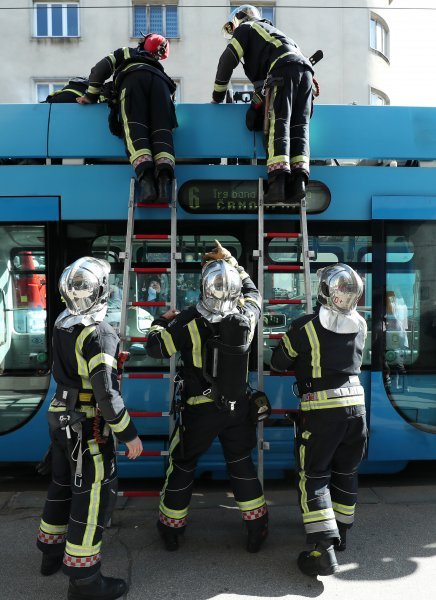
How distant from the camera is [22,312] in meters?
3.88

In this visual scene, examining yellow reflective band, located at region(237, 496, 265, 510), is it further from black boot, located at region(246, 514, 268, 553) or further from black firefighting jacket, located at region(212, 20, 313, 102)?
black firefighting jacket, located at region(212, 20, 313, 102)

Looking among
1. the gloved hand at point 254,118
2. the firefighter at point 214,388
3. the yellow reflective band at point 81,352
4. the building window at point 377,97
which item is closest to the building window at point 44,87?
the building window at point 377,97

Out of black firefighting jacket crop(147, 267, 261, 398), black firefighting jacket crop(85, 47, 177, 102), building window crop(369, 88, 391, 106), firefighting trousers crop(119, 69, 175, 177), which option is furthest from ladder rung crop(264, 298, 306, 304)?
building window crop(369, 88, 391, 106)

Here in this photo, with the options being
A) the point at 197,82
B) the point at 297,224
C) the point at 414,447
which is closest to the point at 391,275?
the point at 297,224

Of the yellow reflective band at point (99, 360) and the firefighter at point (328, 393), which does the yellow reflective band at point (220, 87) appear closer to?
the firefighter at point (328, 393)

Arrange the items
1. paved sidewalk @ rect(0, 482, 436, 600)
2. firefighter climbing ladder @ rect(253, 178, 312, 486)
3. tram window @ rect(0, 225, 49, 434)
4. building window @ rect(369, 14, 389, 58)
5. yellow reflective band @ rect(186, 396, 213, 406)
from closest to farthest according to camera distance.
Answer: paved sidewalk @ rect(0, 482, 436, 600) → yellow reflective band @ rect(186, 396, 213, 406) → firefighter climbing ladder @ rect(253, 178, 312, 486) → tram window @ rect(0, 225, 49, 434) → building window @ rect(369, 14, 389, 58)

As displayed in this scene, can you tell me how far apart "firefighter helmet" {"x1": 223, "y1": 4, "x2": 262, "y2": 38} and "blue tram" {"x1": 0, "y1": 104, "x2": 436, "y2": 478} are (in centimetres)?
66

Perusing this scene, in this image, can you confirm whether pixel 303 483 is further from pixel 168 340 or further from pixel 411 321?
pixel 411 321

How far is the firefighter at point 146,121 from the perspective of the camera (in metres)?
3.50

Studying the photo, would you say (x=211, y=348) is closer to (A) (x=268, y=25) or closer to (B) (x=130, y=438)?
(B) (x=130, y=438)

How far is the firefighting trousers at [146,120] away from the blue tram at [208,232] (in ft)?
0.86

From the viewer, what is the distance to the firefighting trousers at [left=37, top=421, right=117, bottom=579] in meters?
2.58

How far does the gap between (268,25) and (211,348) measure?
2.56 meters

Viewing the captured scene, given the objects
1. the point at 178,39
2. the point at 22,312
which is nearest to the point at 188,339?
the point at 22,312
